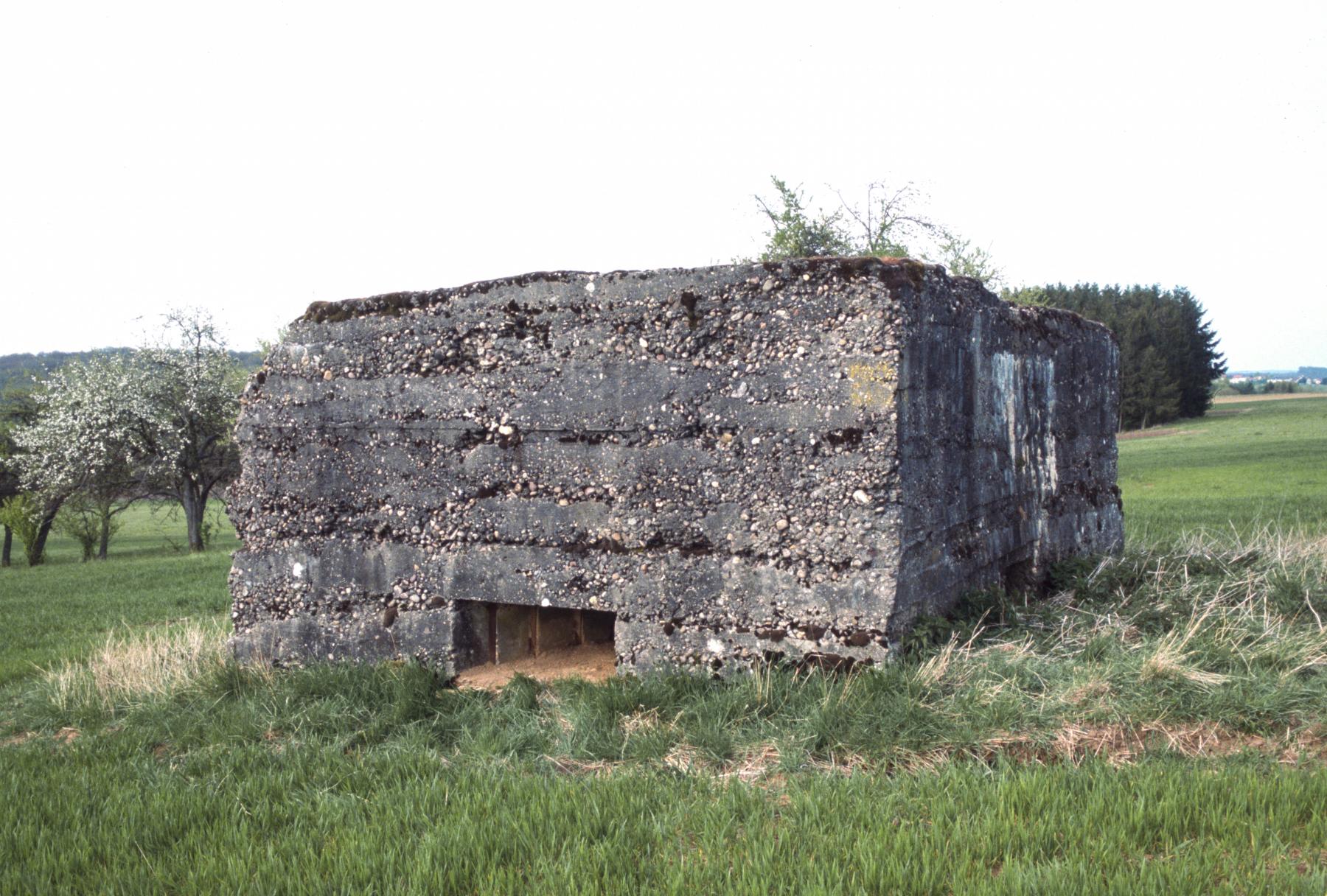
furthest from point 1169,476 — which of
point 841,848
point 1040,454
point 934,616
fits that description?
point 841,848

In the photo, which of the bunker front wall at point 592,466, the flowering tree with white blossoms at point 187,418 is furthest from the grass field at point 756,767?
the flowering tree with white blossoms at point 187,418

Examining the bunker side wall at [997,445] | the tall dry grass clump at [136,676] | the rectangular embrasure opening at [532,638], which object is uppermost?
the bunker side wall at [997,445]

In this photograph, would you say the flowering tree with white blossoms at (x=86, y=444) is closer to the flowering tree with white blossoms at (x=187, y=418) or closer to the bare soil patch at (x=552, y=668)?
the flowering tree with white blossoms at (x=187, y=418)

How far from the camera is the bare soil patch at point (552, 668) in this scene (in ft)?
20.2

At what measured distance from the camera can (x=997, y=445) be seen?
6.68 meters

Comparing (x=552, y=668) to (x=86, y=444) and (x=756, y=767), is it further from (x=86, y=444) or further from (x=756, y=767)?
(x=86, y=444)

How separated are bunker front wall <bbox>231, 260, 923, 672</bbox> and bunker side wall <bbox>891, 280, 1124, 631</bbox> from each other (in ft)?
1.00

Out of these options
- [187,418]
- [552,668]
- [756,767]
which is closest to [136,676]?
[552,668]

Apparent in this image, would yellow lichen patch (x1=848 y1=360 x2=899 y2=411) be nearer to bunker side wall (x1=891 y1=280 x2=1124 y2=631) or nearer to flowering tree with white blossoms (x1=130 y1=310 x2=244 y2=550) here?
bunker side wall (x1=891 y1=280 x2=1124 y2=631)

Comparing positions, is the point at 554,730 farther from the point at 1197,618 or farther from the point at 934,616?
the point at 1197,618

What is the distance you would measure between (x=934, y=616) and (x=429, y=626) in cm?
309

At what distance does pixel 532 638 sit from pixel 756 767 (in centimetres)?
261

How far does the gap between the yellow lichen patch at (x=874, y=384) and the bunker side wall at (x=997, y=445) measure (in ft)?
0.36

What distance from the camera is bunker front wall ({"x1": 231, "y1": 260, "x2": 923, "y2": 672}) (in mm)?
5387
